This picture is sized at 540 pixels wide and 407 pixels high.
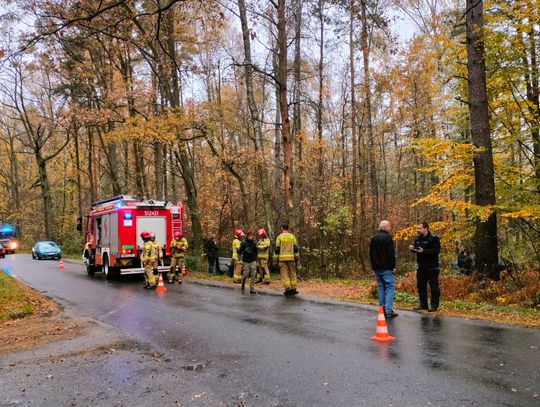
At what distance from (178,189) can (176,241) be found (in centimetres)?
3026

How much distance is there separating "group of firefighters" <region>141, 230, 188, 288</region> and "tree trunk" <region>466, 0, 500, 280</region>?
31.6 ft

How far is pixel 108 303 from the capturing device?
1273 cm

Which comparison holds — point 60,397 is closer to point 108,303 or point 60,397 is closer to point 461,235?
point 108,303

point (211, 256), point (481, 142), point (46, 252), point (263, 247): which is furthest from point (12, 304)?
point (46, 252)

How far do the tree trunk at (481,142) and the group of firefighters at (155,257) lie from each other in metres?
9.62

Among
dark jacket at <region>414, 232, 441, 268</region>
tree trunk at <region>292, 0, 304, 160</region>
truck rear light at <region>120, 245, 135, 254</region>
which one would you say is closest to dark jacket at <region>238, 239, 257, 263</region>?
dark jacket at <region>414, 232, 441, 268</region>

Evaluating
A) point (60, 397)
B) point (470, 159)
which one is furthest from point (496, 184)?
point (60, 397)

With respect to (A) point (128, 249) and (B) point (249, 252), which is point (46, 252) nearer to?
(A) point (128, 249)

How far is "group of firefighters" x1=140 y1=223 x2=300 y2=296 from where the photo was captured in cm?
1319

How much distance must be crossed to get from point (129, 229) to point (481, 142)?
1254cm

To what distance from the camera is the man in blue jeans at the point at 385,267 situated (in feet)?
31.5

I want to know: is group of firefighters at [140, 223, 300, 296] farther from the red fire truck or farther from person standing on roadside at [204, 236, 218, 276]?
person standing on roadside at [204, 236, 218, 276]

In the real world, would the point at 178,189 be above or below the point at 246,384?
above

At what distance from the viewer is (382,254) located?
974 centimetres
